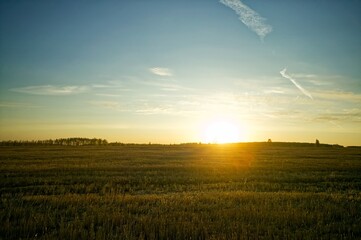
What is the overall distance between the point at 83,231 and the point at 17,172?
1944cm

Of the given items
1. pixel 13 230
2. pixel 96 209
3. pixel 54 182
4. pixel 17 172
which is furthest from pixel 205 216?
pixel 17 172

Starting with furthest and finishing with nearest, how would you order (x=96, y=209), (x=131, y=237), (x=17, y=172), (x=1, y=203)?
(x=17, y=172)
(x=1, y=203)
(x=96, y=209)
(x=131, y=237)

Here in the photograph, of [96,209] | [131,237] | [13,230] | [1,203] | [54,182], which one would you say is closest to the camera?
[131,237]

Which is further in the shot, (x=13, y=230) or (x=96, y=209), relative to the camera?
(x=96, y=209)

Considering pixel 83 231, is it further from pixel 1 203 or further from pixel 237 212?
pixel 1 203

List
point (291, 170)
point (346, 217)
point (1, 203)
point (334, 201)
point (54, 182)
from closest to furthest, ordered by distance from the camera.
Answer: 1. point (346, 217)
2. point (1, 203)
3. point (334, 201)
4. point (54, 182)
5. point (291, 170)

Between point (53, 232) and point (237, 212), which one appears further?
point (237, 212)

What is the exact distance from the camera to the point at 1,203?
12250mm

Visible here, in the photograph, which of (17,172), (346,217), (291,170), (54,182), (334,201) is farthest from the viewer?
(291,170)

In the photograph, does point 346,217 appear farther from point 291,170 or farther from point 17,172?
point 17,172

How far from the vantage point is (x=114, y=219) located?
31.7ft

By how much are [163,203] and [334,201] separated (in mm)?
7446

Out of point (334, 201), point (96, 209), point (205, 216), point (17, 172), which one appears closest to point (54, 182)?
point (17, 172)

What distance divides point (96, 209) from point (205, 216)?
13.2 ft
